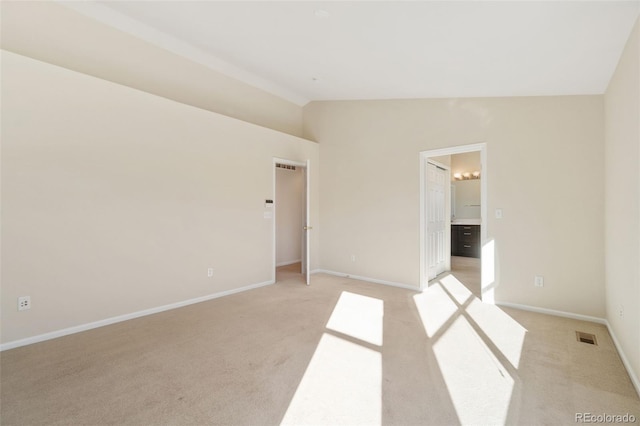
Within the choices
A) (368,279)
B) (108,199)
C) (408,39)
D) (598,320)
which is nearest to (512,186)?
(598,320)

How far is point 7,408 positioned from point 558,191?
5.15 meters

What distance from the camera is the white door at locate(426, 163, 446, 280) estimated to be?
195 inches

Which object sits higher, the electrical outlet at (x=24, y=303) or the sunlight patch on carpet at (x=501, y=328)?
the electrical outlet at (x=24, y=303)

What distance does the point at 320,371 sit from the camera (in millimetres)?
2207

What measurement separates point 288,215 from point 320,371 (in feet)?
15.7

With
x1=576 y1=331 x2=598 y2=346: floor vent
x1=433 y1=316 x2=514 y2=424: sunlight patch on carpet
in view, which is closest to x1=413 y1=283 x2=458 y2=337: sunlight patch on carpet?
x1=433 y1=316 x2=514 y2=424: sunlight patch on carpet

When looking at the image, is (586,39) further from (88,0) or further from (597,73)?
(88,0)

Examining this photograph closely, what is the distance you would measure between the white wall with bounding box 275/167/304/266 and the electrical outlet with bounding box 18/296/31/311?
4211 millimetres

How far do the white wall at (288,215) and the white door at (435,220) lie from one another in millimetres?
2958

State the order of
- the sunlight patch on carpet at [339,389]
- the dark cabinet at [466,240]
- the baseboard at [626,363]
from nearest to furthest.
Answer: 1. the sunlight patch on carpet at [339,389]
2. the baseboard at [626,363]
3. the dark cabinet at [466,240]

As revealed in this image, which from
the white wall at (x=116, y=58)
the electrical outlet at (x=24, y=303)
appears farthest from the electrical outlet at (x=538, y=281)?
the electrical outlet at (x=24, y=303)

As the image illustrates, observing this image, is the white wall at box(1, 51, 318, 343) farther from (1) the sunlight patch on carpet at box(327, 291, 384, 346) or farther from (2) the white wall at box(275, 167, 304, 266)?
(2) the white wall at box(275, 167, 304, 266)

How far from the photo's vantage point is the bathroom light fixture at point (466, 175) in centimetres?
Answer: 780

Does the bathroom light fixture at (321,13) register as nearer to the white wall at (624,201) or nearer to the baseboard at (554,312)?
the white wall at (624,201)
